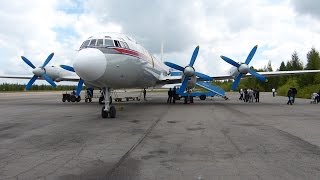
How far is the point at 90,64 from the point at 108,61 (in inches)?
51.1

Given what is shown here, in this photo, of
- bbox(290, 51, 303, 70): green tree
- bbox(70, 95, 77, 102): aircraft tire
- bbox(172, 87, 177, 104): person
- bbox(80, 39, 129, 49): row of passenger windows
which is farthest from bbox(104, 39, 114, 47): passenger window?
bbox(290, 51, 303, 70): green tree

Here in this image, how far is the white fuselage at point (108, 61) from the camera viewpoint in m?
14.0

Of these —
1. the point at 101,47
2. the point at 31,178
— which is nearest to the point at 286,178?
the point at 31,178

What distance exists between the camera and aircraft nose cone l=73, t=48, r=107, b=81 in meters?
13.8

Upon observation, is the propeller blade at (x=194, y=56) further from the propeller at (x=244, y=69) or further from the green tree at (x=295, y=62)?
the green tree at (x=295, y=62)

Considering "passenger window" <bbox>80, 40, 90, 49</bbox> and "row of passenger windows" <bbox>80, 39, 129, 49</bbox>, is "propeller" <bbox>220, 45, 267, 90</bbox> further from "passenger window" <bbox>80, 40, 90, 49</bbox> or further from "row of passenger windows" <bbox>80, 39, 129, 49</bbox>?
"passenger window" <bbox>80, 40, 90, 49</bbox>

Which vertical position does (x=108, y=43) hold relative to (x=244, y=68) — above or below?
above

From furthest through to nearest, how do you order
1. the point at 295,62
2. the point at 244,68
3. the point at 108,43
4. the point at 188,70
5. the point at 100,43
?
the point at 295,62 → the point at 244,68 → the point at 188,70 → the point at 108,43 → the point at 100,43

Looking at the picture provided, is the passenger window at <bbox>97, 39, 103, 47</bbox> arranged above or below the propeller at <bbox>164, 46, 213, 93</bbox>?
above

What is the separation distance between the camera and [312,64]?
2493 inches

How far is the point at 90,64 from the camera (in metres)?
13.8

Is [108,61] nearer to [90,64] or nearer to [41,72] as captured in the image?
[90,64]

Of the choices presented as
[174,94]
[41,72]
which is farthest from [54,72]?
[174,94]

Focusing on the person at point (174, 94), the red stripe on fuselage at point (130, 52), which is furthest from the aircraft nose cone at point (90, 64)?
the person at point (174, 94)
